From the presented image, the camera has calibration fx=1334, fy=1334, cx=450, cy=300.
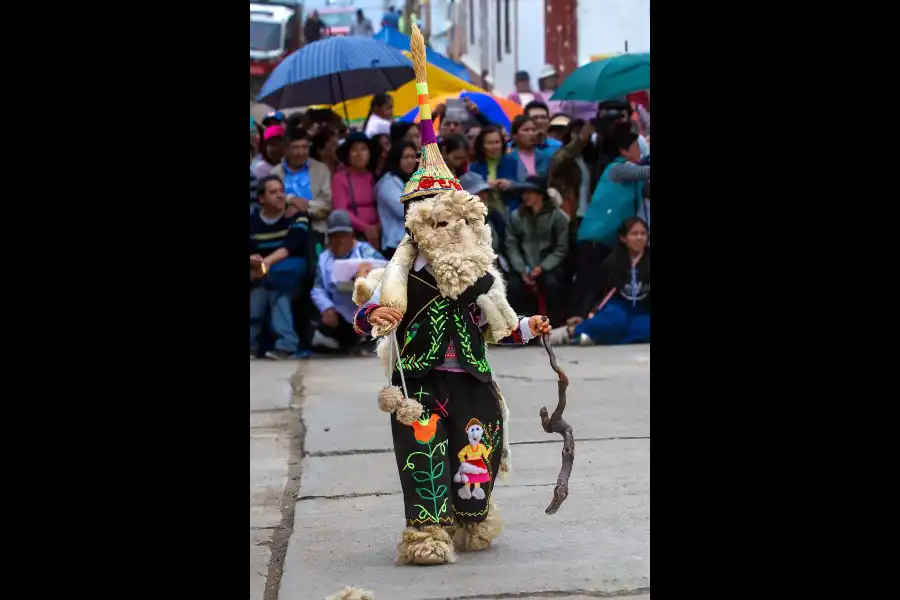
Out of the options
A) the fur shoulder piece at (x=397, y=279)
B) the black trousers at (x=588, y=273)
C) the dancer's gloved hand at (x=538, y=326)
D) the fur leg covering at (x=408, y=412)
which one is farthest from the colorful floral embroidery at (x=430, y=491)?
the black trousers at (x=588, y=273)

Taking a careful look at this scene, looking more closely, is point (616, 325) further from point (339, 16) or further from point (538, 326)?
point (339, 16)

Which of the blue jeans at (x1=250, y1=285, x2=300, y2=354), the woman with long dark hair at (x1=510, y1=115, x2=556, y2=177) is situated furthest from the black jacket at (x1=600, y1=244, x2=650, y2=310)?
the blue jeans at (x1=250, y1=285, x2=300, y2=354)

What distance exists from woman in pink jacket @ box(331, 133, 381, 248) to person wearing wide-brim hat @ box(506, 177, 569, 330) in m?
1.15

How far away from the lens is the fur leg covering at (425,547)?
5219mm

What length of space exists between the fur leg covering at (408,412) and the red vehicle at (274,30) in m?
20.6

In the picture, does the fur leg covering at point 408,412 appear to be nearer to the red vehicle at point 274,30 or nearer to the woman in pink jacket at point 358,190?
the woman in pink jacket at point 358,190

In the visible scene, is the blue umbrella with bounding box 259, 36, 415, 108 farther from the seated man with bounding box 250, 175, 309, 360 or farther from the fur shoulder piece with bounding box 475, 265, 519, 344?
the fur shoulder piece with bounding box 475, 265, 519, 344

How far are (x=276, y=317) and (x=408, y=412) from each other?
5964 mm

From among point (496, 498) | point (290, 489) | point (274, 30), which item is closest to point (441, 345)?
point (496, 498)
